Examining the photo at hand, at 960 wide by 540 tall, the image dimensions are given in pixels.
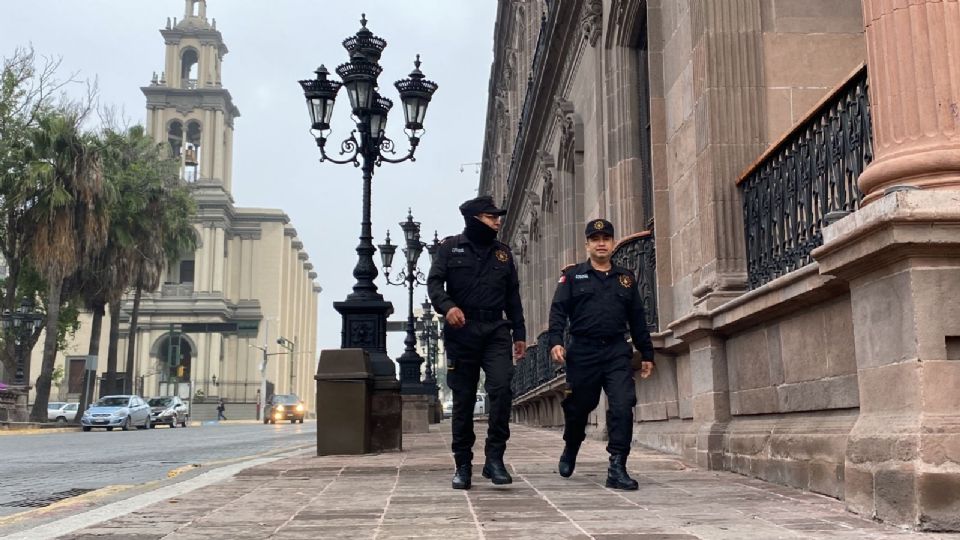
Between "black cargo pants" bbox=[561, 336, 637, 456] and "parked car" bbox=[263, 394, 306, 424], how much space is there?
49672mm

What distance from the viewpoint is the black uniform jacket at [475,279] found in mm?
6699

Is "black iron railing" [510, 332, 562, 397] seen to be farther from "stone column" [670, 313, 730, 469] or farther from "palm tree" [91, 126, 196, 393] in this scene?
"palm tree" [91, 126, 196, 393]

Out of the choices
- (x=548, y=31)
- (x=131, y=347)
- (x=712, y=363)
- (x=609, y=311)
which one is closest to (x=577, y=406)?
(x=609, y=311)

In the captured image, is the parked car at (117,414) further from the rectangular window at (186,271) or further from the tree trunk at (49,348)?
the rectangular window at (186,271)

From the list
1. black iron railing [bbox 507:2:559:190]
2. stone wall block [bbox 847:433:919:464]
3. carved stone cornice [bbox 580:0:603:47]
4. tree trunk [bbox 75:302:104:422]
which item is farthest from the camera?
tree trunk [bbox 75:302:104:422]

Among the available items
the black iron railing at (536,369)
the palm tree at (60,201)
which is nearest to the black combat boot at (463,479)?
the black iron railing at (536,369)

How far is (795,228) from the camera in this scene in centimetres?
673

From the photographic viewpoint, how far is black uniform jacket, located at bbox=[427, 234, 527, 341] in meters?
6.70

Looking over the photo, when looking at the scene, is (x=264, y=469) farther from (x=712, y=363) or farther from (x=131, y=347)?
(x=131, y=347)

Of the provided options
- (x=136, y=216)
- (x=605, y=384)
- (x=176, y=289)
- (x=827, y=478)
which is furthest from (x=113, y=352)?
(x=827, y=478)

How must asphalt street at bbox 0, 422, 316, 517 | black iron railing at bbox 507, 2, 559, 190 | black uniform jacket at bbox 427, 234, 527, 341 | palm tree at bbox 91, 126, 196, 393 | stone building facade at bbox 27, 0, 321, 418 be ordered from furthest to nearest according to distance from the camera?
stone building facade at bbox 27, 0, 321, 418, palm tree at bbox 91, 126, 196, 393, black iron railing at bbox 507, 2, 559, 190, asphalt street at bbox 0, 422, 316, 517, black uniform jacket at bbox 427, 234, 527, 341

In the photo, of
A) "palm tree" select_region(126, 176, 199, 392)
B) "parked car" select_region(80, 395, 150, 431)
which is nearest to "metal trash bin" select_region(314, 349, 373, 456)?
"parked car" select_region(80, 395, 150, 431)

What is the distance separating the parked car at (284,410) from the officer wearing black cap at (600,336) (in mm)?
49687

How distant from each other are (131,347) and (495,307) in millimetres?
42498
